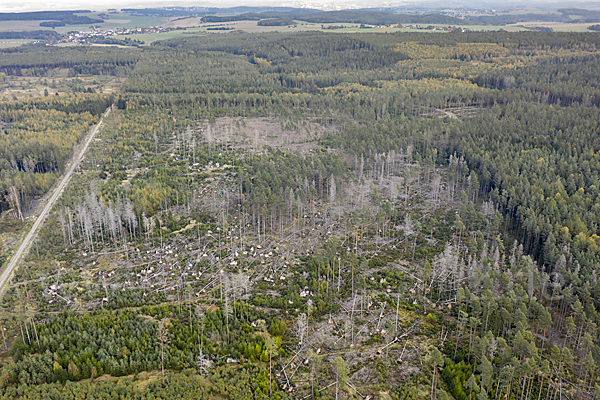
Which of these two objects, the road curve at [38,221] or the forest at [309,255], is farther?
the road curve at [38,221]

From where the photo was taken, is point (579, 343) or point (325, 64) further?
point (325, 64)

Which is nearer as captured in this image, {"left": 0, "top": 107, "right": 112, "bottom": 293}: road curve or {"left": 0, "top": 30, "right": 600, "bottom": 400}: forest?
{"left": 0, "top": 30, "right": 600, "bottom": 400}: forest

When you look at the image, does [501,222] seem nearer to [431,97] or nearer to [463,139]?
[463,139]

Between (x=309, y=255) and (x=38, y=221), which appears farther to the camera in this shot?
(x=38, y=221)

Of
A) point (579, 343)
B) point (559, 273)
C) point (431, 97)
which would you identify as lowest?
point (579, 343)

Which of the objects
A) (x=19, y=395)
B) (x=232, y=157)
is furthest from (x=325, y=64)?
(x=19, y=395)

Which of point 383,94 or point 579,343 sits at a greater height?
point 383,94

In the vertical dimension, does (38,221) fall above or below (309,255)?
above

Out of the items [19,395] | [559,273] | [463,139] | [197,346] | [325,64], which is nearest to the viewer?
[19,395]
